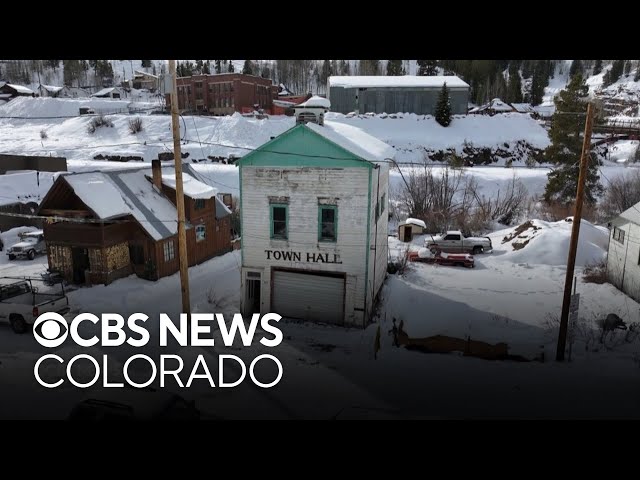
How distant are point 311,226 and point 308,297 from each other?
2.86 m

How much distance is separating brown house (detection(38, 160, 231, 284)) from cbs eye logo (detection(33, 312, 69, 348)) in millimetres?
4761

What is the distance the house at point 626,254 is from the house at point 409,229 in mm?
12457

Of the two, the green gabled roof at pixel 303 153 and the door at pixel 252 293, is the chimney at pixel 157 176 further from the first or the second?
the door at pixel 252 293

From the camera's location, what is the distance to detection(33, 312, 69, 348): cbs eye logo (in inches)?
660

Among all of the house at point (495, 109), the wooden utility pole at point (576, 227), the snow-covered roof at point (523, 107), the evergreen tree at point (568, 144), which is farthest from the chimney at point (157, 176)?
the snow-covered roof at point (523, 107)

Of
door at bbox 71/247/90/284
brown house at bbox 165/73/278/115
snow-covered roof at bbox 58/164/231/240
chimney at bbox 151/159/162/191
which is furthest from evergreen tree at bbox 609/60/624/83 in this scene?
door at bbox 71/247/90/284

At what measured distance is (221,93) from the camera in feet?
242

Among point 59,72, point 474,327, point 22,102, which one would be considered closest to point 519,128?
point 474,327

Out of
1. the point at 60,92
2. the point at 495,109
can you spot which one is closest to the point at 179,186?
the point at 495,109

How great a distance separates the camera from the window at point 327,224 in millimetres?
18750

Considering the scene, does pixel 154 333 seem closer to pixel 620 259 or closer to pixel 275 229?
pixel 275 229

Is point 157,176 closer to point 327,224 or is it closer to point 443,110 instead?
point 327,224

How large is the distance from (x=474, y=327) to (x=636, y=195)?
31.0 metres

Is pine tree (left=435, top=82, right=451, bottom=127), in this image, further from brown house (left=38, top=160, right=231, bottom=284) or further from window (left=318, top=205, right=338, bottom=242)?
window (left=318, top=205, right=338, bottom=242)
